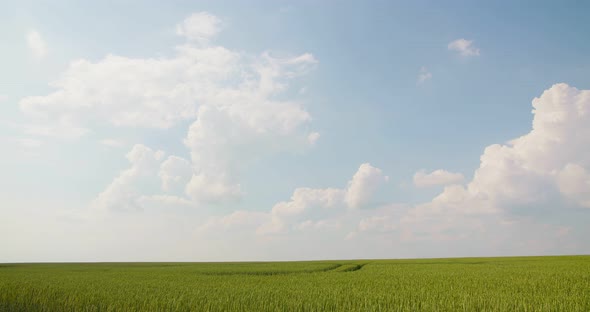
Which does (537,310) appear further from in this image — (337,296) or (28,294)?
(28,294)

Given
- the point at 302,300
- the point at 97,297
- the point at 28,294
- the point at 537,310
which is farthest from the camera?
the point at 28,294

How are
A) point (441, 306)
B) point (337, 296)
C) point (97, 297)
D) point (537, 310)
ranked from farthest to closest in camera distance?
1. point (97, 297)
2. point (337, 296)
3. point (441, 306)
4. point (537, 310)

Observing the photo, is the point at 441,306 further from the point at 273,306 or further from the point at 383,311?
the point at 273,306

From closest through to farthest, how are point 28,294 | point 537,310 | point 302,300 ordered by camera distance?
point 537,310 → point 302,300 → point 28,294

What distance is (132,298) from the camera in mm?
11305

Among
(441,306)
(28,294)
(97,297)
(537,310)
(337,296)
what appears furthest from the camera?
(28,294)

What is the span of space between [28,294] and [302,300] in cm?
1018

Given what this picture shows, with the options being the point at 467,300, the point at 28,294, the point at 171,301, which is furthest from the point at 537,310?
the point at 28,294

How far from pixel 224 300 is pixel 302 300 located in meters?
2.13

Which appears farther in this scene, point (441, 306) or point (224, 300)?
point (224, 300)

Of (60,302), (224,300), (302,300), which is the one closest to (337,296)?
(302,300)

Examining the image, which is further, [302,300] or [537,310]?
[302,300]

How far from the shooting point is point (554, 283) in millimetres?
14289

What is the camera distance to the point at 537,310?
8.38 metres
